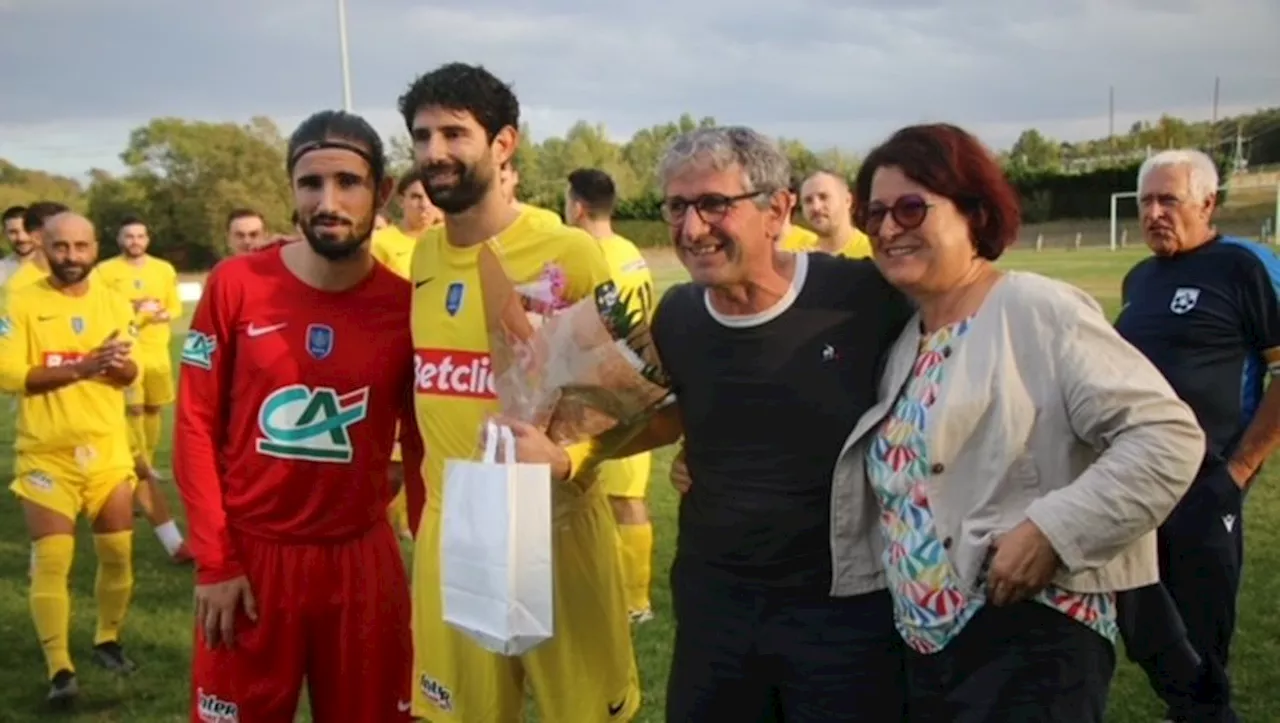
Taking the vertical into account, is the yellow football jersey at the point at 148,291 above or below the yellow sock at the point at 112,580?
above

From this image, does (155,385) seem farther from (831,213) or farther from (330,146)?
(330,146)

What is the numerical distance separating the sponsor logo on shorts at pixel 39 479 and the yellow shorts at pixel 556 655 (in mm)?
3586

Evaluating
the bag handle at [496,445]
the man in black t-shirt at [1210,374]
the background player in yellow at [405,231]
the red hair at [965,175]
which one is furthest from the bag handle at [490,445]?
the background player in yellow at [405,231]

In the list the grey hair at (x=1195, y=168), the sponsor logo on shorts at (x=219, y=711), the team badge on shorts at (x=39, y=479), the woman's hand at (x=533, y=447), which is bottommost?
the sponsor logo on shorts at (x=219, y=711)

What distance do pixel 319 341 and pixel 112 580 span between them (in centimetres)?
348

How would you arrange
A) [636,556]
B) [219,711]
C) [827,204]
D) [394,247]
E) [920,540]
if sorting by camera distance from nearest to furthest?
[920,540]
[219,711]
[636,556]
[827,204]
[394,247]

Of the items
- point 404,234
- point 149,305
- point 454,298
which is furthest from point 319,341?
point 149,305

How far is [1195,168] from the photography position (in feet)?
15.8

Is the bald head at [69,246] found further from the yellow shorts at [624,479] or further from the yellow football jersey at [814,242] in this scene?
the yellow football jersey at [814,242]

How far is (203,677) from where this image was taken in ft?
11.1

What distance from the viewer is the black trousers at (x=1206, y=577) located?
180 inches

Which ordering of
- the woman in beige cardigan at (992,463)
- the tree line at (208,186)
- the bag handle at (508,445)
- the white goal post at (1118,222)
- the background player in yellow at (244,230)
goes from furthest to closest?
the tree line at (208,186)
the white goal post at (1118,222)
the background player in yellow at (244,230)
the bag handle at (508,445)
the woman in beige cardigan at (992,463)

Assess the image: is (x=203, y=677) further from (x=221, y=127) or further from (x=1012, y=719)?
(x=221, y=127)

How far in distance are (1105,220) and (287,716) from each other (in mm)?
57968
